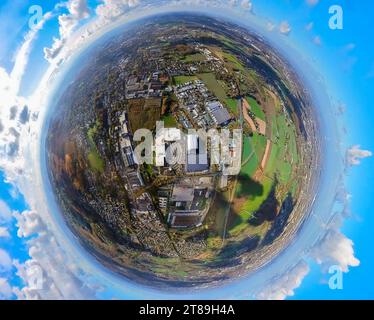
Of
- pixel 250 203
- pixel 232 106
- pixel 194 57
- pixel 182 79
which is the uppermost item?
pixel 194 57

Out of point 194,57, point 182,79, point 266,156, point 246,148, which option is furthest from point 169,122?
point 266,156

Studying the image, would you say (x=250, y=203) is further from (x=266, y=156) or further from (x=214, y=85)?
(x=214, y=85)

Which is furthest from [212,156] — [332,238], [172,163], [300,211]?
[332,238]

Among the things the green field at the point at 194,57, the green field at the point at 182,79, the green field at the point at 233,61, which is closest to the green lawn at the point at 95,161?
the green field at the point at 182,79

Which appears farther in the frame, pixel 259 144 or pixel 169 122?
pixel 259 144

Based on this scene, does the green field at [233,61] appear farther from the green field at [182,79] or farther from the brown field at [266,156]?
the brown field at [266,156]

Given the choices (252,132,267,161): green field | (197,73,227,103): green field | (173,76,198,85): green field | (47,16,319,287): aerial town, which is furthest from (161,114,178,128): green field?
(252,132,267,161): green field

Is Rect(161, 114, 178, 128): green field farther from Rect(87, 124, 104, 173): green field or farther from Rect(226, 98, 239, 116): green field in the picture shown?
Rect(87, 124, 104, 173): green field
